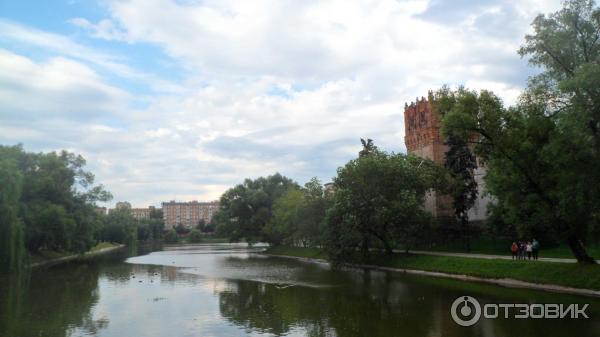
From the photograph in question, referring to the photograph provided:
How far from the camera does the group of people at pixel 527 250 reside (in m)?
34.6

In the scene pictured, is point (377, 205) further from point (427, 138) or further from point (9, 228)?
point (9, 228)

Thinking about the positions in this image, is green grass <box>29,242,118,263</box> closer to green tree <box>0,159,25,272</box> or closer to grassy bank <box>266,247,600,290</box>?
green tree <box>0,159,25,272</box>

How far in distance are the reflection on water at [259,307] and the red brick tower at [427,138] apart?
24550 millimetres

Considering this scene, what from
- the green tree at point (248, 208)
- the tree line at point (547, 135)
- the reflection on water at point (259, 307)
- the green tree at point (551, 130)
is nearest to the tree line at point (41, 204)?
the reflection on water at point (259, 307)

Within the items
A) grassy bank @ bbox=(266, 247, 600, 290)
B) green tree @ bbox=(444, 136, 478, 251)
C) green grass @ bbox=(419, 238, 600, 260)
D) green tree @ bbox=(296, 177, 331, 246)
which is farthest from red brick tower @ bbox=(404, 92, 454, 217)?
grassy bank @ bbox=(266, 247, 600, 290)

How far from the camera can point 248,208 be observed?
9406 centimetres

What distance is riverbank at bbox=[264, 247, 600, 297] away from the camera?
2647 cm

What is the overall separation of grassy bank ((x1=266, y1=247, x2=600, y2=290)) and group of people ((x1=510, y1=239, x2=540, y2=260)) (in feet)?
7.76

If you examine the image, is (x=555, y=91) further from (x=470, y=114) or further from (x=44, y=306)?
(x=44, y=306)

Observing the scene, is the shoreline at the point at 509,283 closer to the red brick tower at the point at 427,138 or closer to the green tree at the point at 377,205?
the green tree at the point at 377,205

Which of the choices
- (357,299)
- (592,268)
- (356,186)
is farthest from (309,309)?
(356,186)

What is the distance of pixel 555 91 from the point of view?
26.2 metres

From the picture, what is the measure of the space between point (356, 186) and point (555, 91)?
23328mm

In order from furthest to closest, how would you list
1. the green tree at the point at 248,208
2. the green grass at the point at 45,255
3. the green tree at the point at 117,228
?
the green tree at the point at 117,228 < the green tree at the point at 248,208 < the green grass at the point at 45,255
